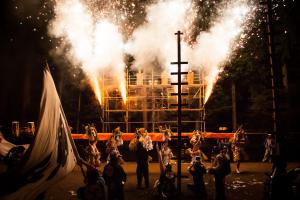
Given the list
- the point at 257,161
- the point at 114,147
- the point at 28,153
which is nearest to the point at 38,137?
the point at 28,153

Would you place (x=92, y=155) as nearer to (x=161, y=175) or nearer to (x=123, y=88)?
(x=123, y=88)

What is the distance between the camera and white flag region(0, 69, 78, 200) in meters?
4.13

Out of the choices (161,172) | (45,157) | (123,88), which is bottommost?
(161,172)

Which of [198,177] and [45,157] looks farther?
[198,177]

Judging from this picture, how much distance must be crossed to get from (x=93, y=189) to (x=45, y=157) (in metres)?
2.54

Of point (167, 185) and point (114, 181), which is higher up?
point (114, 181)

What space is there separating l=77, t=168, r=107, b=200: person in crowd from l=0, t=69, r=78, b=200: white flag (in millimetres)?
1379

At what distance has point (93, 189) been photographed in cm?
711

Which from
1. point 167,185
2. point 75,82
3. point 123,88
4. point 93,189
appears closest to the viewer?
point 93,189

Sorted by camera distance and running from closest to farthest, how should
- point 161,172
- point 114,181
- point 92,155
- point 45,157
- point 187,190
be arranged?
point 45,157 < point 114,181 < point 161,172 < point 187,190 < point 92,155

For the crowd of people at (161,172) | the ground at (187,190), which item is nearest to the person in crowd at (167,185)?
the crowd of people at (161,172)

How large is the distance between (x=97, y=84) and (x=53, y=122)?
55.9 ft

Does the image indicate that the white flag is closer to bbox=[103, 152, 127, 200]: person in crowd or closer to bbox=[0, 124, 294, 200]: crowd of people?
bbox=[0, 124, 294, 200]: crowd of people

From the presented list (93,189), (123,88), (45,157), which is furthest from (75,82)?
(45,157)
